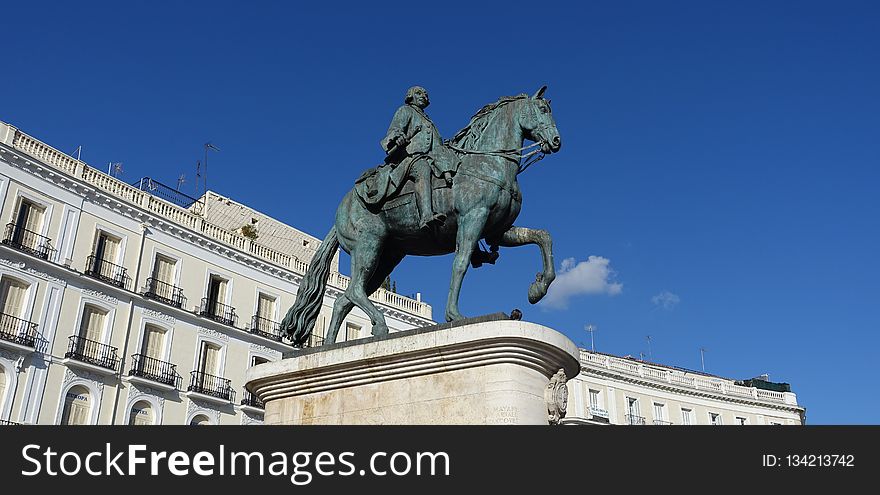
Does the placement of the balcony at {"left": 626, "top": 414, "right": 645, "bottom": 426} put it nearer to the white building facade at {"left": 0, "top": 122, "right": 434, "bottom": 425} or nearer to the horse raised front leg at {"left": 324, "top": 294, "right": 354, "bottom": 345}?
the white building facade at {"left": 0, "top": 122, "right": 434, "bottom": 425}

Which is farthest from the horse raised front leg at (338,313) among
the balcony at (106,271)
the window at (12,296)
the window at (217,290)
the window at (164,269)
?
the window at (217,290)

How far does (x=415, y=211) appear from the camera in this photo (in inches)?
351

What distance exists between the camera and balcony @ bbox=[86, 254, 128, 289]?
34.8 metres

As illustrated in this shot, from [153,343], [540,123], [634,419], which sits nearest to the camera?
[540,123]

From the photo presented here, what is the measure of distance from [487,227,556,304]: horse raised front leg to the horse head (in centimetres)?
91

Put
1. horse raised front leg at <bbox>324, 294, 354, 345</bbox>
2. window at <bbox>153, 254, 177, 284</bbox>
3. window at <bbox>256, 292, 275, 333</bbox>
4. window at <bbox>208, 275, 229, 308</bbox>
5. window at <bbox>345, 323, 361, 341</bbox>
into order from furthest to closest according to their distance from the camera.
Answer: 1. window at <bbox>345, 323, 361, 341</bbox>
2. window at <bbox>256, 292, 275, 333</bbox>
3. window at <bbox>208, 275, 229, 308</bbox>
4. window at <bbox>153, 254, 177, 284</bbox>
5. horse raised front leg at <bbox>324, 294, 354, 345</bbox>

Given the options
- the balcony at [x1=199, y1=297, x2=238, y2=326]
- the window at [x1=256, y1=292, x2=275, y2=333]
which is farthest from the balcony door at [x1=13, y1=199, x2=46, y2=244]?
the window at [x1=256, y1=292, x2=275, y2=333]

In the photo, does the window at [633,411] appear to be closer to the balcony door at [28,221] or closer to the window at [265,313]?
the window at [265,313]

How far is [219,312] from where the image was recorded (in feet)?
130

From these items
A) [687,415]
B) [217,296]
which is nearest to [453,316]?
[217,296]

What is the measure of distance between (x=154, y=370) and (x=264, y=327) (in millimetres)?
6667

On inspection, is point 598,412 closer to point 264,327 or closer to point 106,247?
point 264,327

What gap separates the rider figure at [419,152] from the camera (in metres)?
8.77

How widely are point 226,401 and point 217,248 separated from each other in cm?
749
